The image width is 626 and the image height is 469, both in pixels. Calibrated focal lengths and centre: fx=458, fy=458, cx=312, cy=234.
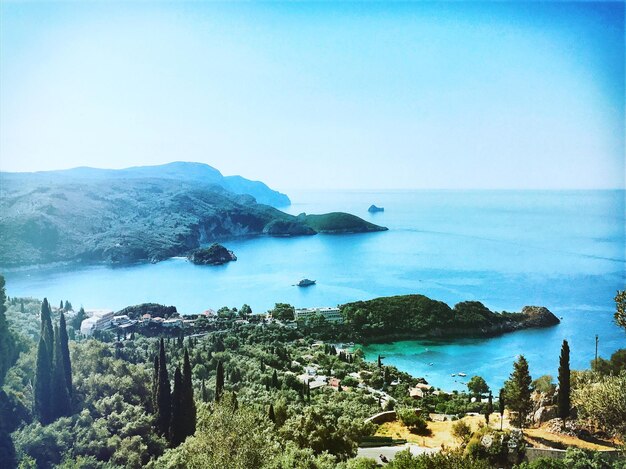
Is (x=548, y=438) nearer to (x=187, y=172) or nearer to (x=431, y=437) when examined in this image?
(x=431, y=437)

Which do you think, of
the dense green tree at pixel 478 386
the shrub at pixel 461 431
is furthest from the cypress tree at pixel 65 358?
the dense green tree at pixel 478 386

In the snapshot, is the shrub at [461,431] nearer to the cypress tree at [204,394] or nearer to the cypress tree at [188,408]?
the cypress tree at [188,408]

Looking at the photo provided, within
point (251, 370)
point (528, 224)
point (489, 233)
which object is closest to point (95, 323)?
point (251, 370)

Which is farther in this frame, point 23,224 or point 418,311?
point 23,224

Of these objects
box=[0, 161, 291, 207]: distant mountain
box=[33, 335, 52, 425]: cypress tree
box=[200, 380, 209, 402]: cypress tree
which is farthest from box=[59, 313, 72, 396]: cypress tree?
box=[0, 161, 291, 207]: distant mountain

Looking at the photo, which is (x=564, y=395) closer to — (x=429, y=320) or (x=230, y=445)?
(x=230, y=445)

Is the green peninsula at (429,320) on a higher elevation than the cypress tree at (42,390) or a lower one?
lower
